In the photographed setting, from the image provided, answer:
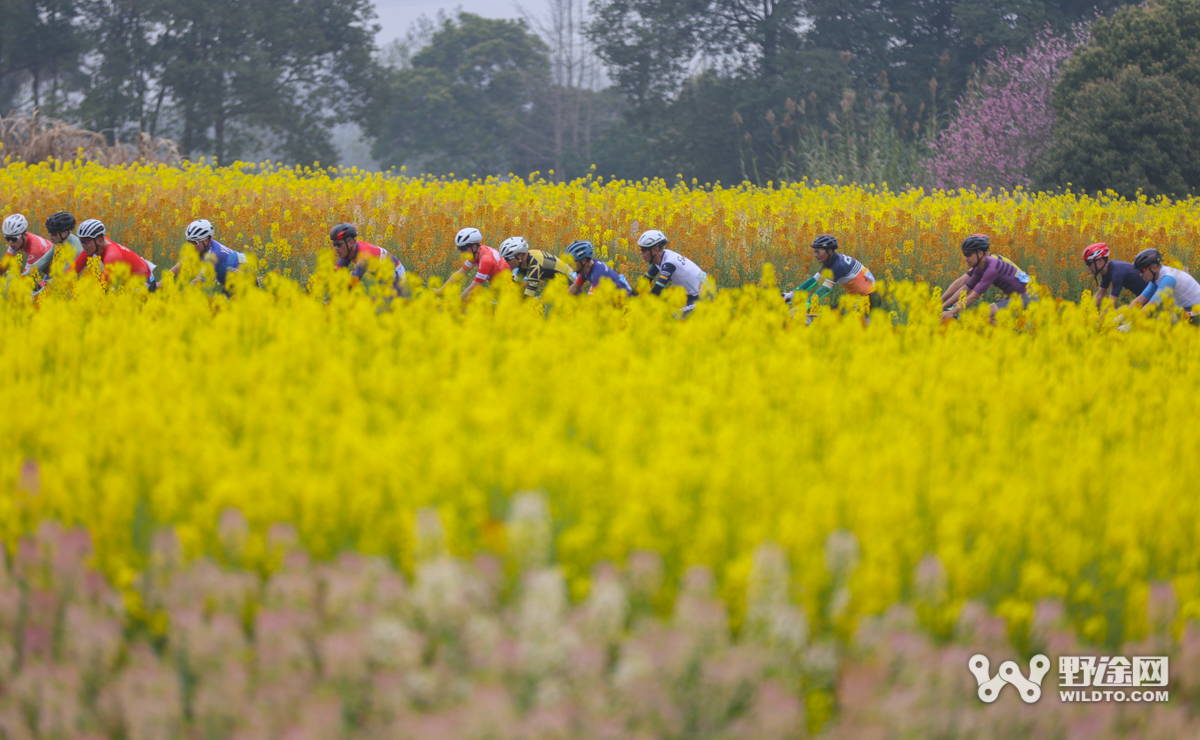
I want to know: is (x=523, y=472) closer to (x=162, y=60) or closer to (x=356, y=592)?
(x=356, y=592)

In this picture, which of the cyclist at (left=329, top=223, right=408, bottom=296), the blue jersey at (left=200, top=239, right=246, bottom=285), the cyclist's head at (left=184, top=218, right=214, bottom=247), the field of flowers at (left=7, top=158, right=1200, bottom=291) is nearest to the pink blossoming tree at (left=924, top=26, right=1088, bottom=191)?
the field of flowers at (left=7, top=158, right=1200, bottom=291)

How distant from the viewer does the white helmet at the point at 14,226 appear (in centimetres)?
1064

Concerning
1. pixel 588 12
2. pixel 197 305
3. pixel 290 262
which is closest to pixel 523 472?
pixel 197 305

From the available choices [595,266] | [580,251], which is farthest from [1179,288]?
[580,251]

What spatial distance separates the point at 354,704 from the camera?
285 centimetres

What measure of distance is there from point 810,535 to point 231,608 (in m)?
1.99

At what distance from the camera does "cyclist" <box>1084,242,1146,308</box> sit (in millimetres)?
10820

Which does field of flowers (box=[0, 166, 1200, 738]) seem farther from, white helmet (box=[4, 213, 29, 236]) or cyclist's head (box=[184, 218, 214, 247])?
white helmet (box=[4, 213, 29, 236])

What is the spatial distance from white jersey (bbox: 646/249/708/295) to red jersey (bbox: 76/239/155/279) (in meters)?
5.43

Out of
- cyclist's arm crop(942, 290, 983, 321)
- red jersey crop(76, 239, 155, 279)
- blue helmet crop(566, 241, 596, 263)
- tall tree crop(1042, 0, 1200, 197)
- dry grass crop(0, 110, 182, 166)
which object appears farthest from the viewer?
dry grass crop(0, 110, 182, 166)

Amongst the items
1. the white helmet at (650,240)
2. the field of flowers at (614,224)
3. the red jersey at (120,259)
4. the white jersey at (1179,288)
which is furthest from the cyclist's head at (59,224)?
the white jersey at (1179,288)

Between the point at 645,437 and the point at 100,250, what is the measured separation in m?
7.97

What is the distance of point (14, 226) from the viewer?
10703 mm

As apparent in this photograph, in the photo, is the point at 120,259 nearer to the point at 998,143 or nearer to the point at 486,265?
the point at 486,265
